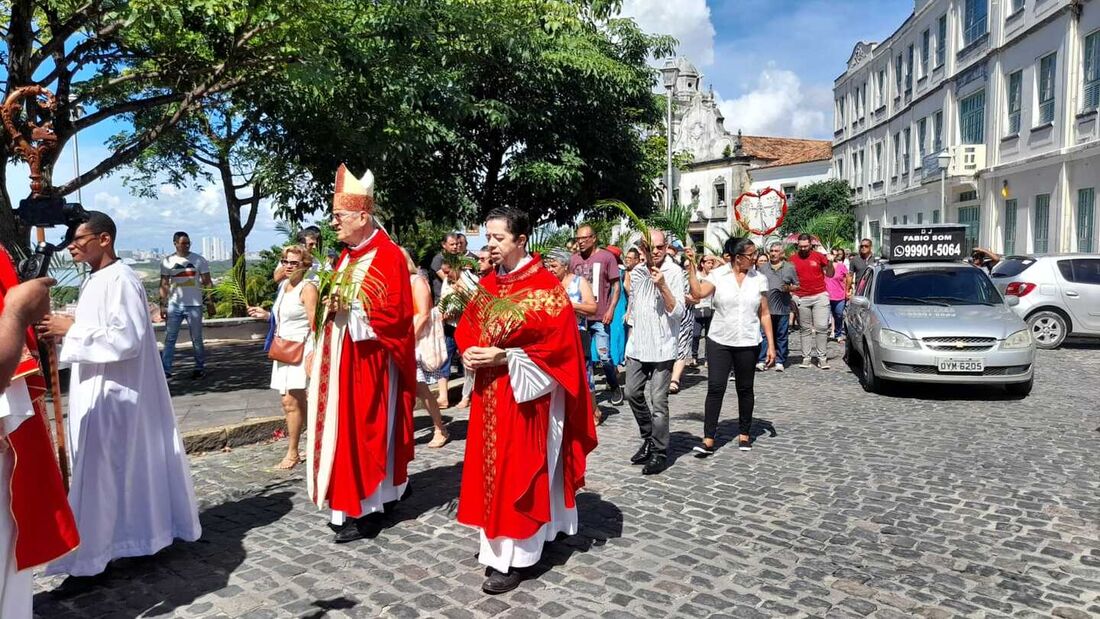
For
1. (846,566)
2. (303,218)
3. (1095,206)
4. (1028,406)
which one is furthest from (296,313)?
(1095,206)

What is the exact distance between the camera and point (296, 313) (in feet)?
19.9

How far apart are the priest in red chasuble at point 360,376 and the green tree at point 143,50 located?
3.99 meters

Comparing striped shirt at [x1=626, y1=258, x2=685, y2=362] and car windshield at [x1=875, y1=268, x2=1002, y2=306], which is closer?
striped shirt at [x1=626, y1=258, x2=685, y2=362]

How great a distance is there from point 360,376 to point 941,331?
22.6 ft

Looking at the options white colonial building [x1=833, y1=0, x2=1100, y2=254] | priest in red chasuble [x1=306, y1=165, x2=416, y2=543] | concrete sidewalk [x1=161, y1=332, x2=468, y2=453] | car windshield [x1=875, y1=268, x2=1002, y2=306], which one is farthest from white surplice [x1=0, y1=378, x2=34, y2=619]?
white colonial building [x1=833, y1=0, x2=1100, y2=254]

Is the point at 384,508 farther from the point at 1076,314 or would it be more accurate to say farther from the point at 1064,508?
the point at 1076,314

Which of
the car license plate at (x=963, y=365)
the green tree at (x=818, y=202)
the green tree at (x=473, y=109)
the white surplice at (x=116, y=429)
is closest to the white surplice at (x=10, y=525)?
the white surplice at (x=116, y=429)

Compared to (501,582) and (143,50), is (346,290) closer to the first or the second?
(501,582)

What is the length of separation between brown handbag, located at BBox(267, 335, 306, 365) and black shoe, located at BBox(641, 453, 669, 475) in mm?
2785

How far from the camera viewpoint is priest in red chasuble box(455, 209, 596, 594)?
3.94m

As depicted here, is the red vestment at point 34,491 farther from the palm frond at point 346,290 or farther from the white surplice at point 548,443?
the white surplice at point 548,443

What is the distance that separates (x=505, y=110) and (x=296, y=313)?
410 inches

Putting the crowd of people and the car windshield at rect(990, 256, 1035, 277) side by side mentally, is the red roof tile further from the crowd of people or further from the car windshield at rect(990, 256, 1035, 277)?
the crowd of people

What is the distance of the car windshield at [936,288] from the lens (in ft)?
31.6
